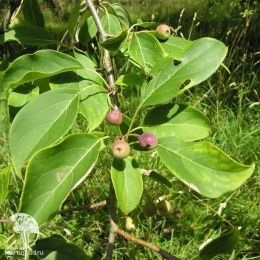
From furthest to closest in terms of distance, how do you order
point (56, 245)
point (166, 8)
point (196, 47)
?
point (166, 8)
point (56, 245)
point (196, 47)

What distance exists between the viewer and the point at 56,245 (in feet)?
2.54

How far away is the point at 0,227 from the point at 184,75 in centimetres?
59

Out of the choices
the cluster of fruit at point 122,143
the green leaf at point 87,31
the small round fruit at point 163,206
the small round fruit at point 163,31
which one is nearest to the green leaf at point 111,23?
the green leaf at point 87,31

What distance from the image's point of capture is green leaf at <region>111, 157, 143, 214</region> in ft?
2.08

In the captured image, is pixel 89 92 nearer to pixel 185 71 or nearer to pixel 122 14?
pixel 185 71

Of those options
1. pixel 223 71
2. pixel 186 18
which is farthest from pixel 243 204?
pixel 186 18

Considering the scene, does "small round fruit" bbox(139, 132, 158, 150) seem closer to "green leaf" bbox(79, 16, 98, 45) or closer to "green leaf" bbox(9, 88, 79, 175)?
"green leaf" bbox(9, 88, 79, 175)

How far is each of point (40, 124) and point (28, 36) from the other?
336 mm

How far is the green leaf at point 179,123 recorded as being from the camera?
673mm

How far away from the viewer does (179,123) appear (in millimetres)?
675

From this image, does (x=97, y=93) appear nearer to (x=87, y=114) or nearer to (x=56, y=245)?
(x=87, y=114)

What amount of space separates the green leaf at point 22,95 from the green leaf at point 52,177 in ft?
0.71

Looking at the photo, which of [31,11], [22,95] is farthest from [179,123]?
[31,11]

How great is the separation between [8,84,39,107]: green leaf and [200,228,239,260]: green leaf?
41cm
